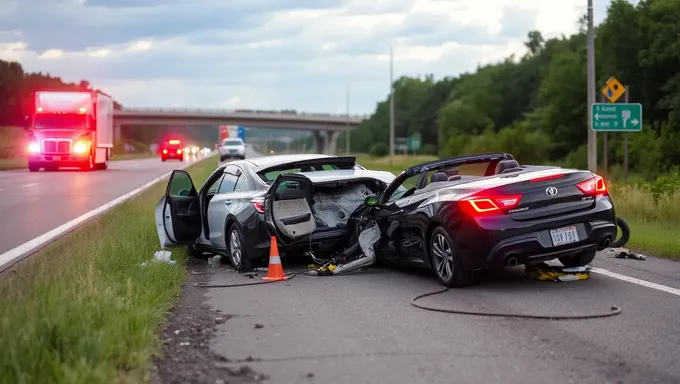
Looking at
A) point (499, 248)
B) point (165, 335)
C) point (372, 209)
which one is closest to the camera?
point (165, 335)

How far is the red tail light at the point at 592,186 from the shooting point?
34.1ft

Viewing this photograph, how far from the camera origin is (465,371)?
6.55 metres

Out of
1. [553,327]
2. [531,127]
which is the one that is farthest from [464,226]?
[531,127]

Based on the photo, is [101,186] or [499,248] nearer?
[499,248]

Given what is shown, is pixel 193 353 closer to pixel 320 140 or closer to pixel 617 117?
pixel 617 117

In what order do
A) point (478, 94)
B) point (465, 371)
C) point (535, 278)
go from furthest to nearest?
point (478, 94)
point (535, 278)
point (465, 371)

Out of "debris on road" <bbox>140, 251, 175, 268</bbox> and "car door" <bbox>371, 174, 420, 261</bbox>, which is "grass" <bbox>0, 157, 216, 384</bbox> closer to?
"debris on road" <bbox>140, 251, 175, 268</bbox>

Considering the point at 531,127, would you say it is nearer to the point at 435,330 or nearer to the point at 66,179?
the point at 66,179

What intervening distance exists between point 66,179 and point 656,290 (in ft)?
104

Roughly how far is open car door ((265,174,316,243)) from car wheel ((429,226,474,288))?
75.6 inches

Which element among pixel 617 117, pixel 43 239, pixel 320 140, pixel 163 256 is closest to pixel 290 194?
pixel 163 256

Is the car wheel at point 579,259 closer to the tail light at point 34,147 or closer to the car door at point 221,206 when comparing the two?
the car door at point 221,206

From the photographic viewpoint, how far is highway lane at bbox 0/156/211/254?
18.2 metres

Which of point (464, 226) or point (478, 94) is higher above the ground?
point (478, 94)
